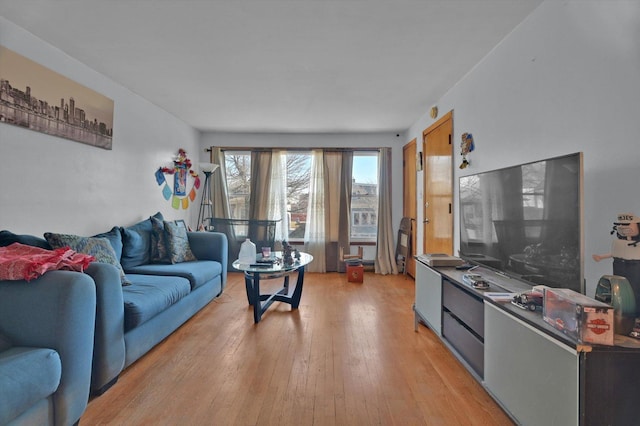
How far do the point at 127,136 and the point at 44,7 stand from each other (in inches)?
58.9

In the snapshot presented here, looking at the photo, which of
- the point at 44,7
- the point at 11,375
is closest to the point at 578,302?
the point at 11,375

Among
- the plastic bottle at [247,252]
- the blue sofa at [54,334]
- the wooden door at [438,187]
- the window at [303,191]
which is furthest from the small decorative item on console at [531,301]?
the window at [303,191]

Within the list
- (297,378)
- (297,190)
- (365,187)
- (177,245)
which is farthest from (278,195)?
(297,378)

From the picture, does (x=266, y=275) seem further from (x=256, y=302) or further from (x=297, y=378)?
(x=297, y=378)

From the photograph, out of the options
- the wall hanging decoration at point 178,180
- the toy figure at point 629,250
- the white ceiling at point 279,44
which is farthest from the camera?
the wall hanging decoration at point 178,180

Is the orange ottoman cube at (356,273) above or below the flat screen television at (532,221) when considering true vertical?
below

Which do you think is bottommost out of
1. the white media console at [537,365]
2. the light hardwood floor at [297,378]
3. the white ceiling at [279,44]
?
the light hardwood floor at [297,378]

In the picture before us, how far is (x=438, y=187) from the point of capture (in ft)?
11.4

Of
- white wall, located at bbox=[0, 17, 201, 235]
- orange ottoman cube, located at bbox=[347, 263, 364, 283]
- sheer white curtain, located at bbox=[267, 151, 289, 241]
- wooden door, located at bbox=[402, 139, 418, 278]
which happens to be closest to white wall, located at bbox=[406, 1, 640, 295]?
wooden door, located at bbox=[402, 139, 418, 278]

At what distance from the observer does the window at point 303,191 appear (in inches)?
201

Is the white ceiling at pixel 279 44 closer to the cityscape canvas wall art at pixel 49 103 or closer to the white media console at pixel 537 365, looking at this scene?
the cityscape canvas wall art at pixel 49 103

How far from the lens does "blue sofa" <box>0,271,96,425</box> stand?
1306 millimetres

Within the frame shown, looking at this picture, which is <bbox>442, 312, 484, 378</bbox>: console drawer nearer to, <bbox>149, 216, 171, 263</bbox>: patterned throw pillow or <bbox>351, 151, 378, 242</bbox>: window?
<bbox>149, 216, 171, 263</bbox>: patterned throw pillow

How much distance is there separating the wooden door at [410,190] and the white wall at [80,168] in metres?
3.51
